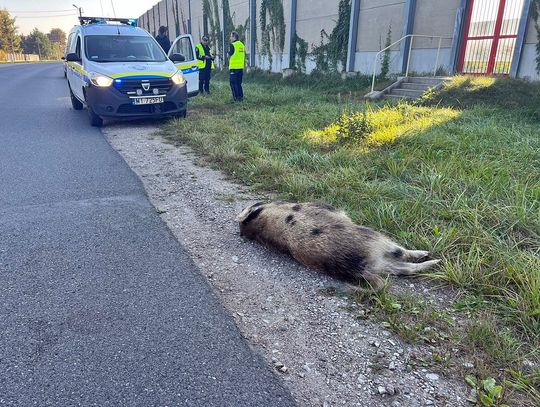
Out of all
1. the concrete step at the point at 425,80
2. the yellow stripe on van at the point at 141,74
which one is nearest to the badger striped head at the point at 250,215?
the yellow stripe on van at the point at 141,74

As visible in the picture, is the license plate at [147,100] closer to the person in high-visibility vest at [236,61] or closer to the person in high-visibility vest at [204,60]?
the person in high-visibility vest at [236,61]

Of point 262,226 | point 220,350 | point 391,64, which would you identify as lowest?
point 220,350

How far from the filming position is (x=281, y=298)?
280cm

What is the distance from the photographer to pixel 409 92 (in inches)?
486

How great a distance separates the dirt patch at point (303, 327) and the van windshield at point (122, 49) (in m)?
6.24

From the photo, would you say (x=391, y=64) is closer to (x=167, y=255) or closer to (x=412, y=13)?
(x=412, y=13)

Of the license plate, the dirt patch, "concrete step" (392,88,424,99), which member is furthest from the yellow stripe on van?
"concrete step" (392,88,424,99)

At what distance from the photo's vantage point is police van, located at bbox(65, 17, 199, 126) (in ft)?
26.9

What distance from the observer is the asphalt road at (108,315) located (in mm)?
2002

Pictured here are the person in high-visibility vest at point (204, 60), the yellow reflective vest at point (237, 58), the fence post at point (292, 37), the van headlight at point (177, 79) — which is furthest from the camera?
the fence post at point (292, 37)

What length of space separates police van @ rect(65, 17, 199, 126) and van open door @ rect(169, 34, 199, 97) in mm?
900

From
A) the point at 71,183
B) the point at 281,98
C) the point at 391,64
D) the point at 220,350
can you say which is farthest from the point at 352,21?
the point at 220,350

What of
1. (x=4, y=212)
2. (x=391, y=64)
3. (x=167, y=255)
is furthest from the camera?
(x=391, y=64)

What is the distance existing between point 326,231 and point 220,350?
4.16 ft
